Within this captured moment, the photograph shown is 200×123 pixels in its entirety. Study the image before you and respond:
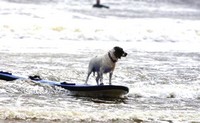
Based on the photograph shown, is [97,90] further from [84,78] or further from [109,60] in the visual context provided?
[84,78]

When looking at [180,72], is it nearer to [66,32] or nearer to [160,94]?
[160,94]

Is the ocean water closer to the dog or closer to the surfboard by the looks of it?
the surfboard

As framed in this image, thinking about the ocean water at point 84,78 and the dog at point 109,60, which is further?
the dog at point 109,60

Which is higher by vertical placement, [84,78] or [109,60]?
[109,60]

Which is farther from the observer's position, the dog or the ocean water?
the dog

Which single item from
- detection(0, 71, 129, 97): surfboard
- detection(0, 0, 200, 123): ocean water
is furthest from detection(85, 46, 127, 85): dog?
detection(0, 0, 200, 123): ocean water

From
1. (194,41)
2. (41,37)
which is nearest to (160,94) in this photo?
(41,37)

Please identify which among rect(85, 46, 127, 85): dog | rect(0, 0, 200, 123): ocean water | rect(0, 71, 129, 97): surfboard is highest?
rect(85, 46, 127, 85): dog

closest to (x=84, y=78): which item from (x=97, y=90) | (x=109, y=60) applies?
(x=97, y=90)

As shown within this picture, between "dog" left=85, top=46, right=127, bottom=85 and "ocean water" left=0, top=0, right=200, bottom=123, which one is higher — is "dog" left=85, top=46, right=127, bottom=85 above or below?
above

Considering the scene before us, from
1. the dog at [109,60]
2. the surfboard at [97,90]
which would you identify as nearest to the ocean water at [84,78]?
the surfboard at [97,90]

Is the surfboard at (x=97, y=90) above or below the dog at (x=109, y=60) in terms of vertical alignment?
below

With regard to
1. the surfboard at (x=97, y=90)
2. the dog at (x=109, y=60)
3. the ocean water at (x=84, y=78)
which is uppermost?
the dog at (x=109, y=60)

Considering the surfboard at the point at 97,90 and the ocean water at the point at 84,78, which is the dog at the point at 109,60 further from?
the ocean water at the point at 84,78
